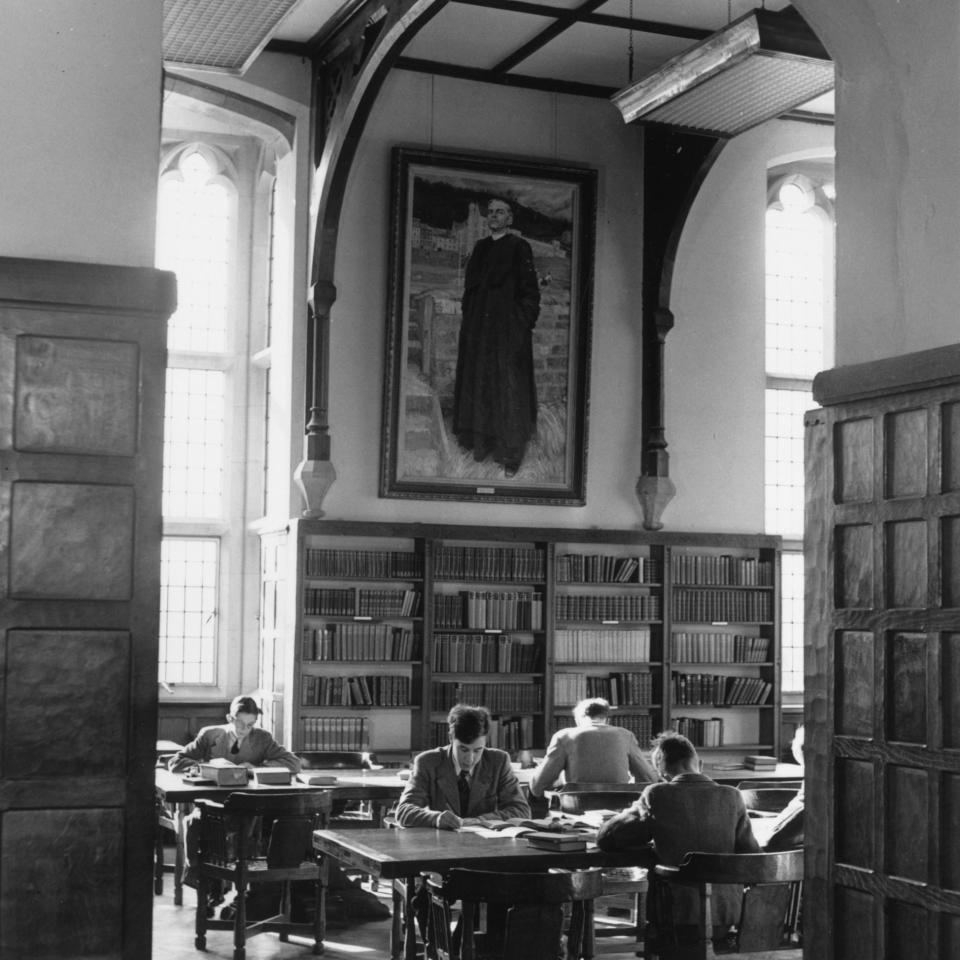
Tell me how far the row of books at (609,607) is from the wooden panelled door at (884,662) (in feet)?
23.0

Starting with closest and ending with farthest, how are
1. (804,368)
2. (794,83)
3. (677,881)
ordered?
(677,881) → (794,83) → (804,368)

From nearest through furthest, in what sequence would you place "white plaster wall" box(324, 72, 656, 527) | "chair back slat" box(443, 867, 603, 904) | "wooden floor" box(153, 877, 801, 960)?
"chair back slat" box(443, 867, 603, 904) → "wooden floor" box(153, 877, 801, 960) → "white plaster wall" box(324, 72, 656, 527)

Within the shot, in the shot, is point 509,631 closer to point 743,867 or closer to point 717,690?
point 717,690

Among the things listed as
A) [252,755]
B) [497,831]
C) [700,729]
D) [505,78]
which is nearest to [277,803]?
[497,831]

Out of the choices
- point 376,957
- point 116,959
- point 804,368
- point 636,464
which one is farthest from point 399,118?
point 116,959

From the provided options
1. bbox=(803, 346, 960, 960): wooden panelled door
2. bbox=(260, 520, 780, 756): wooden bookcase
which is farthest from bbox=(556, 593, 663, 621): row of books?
bbox=(803, 346, 960, 960): wooden panelled door

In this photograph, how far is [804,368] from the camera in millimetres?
13789

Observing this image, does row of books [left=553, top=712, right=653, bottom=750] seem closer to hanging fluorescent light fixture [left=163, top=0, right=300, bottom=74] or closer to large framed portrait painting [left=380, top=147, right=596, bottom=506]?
large framed portrait painting [left=380, top=147, right=596, bottom=506]

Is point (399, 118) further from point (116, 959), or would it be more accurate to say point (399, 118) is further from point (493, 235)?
point (116, 959)

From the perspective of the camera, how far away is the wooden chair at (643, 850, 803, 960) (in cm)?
604

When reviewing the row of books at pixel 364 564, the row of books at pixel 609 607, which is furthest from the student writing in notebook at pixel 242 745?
the row of books at pixel 609 607

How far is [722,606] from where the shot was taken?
40.8ft

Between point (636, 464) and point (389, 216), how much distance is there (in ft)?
9.08

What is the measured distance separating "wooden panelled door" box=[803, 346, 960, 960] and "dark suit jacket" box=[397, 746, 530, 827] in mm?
2888
